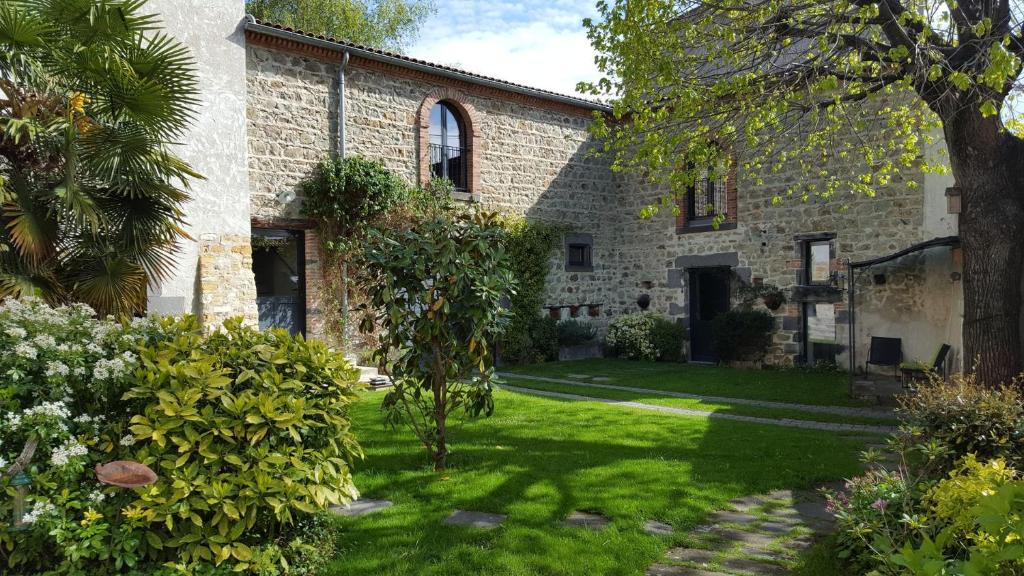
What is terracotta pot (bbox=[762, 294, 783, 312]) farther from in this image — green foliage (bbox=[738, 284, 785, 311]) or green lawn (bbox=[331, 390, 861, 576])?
green lawn (bbox=[331, 390, 861, 576])

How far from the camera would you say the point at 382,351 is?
17.5 feet

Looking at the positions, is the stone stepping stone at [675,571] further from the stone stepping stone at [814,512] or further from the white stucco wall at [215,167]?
the white stucco wall at [215,167]

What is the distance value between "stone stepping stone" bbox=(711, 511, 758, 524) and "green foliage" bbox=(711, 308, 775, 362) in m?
9.26

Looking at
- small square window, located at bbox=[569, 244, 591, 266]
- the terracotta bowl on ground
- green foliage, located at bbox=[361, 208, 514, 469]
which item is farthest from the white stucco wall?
small square window, located at bbox=[569, 244, 591, 266]

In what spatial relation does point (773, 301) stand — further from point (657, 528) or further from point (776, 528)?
point (657, 528)

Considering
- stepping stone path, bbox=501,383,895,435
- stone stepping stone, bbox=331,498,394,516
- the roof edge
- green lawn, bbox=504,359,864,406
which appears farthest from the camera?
the roof edge

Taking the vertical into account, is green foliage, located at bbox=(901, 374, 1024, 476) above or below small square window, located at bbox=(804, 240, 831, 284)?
below

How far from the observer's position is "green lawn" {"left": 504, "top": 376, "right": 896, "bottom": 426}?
26.7ft

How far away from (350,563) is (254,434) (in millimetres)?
934

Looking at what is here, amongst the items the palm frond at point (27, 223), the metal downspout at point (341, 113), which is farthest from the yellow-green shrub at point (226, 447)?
the metal downspout at point (341, 113)

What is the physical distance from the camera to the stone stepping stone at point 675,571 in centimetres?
362

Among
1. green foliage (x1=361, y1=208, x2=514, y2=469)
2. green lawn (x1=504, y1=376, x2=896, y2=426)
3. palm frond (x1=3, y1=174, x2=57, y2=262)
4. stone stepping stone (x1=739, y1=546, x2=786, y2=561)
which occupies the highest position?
palm frond (x1=3, y1=174, x2=57, y2=262)

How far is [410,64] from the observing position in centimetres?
1220

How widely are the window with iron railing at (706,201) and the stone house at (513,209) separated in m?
0.04
